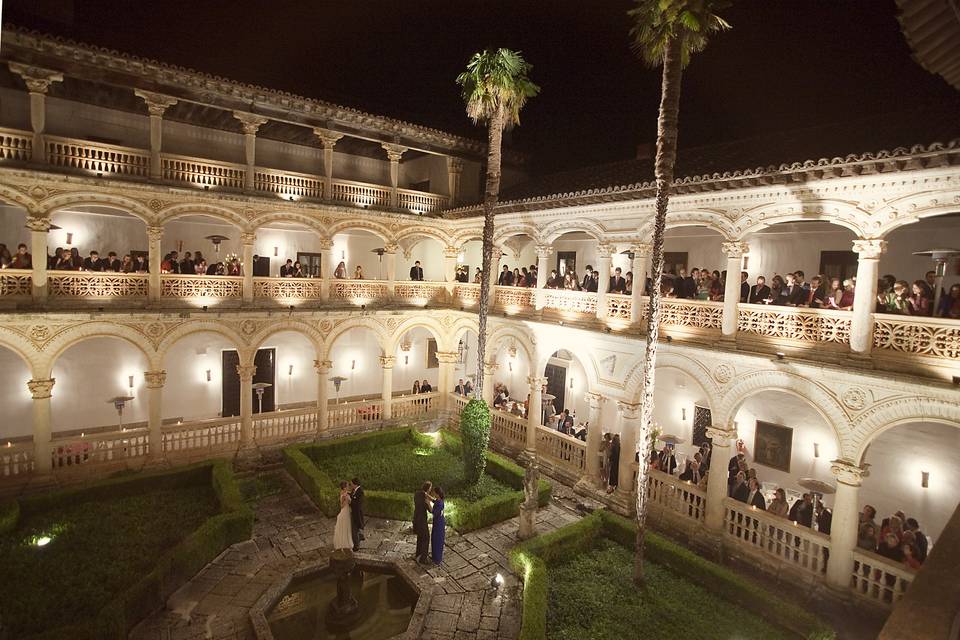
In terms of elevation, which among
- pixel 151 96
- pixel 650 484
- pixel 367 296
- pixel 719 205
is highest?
pixel 151 96

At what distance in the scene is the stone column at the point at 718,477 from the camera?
524 inches

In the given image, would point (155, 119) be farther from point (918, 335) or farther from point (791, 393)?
point (918, 335)

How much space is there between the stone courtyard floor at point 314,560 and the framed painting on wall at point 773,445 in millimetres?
6765

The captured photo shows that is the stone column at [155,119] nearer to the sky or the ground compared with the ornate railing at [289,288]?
nearer to the sky

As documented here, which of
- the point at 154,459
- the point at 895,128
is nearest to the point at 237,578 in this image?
the point at 154,459

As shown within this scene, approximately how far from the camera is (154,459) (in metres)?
16.5

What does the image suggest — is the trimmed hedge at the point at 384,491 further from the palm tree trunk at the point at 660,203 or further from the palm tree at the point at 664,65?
the palm tree at the point at 664,65

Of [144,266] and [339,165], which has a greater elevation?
[339,165]

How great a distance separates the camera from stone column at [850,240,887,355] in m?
11.0

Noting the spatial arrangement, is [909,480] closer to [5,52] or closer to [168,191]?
[168,191]

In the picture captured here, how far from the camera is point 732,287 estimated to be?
13.2m

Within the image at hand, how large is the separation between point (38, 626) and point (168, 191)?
12.4 metres

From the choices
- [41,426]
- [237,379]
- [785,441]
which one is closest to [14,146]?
[41,426]

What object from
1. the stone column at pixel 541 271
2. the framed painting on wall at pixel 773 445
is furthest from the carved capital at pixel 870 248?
the stone column at pixel 541 271
